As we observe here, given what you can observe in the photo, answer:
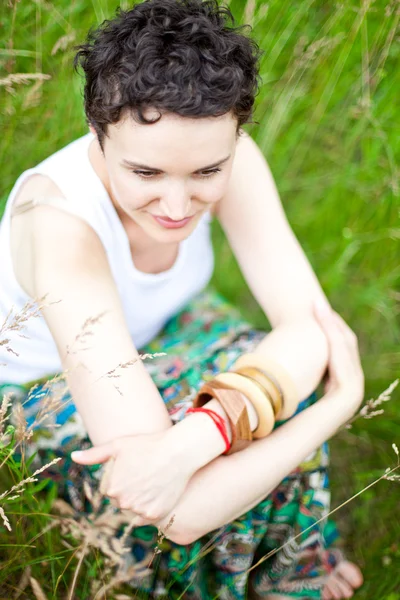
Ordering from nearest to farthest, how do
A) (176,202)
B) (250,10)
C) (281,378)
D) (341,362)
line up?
(176,202) < (281,378) < (341,362) < (250,10)

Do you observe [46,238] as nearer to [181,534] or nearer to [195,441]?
[195,441]

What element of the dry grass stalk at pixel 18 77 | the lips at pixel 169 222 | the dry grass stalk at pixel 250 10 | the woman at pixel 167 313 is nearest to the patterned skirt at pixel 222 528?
the woman at pixel 167 313

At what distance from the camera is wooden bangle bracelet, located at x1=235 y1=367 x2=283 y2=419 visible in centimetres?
150

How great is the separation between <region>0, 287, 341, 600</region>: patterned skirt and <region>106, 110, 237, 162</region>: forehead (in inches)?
23.4

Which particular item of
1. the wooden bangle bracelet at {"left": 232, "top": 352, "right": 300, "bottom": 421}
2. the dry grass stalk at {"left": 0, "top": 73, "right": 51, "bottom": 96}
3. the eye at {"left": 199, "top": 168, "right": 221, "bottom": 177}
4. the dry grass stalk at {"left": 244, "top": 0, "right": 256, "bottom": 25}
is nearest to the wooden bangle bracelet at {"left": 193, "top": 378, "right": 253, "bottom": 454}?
the wooden bangle bracelet at {"left": 232, "top": 352, "right": 300, "bottom": 421}

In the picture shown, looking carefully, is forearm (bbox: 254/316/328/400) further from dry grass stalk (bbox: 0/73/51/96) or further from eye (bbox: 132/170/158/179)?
dry grass stalk (bbox: 0/73/51/96)

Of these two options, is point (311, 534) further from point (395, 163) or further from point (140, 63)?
point (395, 163)

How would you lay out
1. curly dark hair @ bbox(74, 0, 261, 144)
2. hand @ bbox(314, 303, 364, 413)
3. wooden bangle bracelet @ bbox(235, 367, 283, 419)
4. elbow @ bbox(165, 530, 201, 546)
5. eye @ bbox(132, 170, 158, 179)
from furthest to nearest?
1. hand @ bbox(314, 303, 364, 413)
2. wooden bangle bracelet @ bbox(235, 367, 283, 419)
3. elbow @ bbox(165, 530, 201, 546)
4. eye @ bbox(132, 170, 158, 179)
5. curly dark hair @ bbox(74, 0, 261, 144)

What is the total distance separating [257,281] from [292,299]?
120 millimetres

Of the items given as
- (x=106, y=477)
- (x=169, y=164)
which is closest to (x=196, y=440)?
(x=106, y=477)

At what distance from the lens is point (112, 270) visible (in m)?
1.70

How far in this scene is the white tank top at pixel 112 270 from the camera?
155 cm

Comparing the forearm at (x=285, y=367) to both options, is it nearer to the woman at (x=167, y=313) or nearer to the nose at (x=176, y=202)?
the woman at (x=167, y=313)

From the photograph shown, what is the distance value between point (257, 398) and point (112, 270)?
0.52 meters
